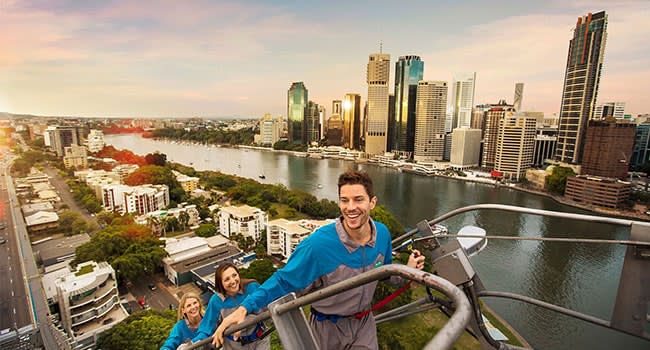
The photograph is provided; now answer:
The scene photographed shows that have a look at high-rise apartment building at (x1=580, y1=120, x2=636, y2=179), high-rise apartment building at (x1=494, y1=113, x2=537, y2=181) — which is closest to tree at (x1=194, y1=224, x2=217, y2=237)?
high-rise apartment building at (x1=494, y1=113, x2=537, y2=181)

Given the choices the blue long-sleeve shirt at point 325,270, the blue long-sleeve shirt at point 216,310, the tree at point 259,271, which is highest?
the blue long-sleeve shirt at point 325,270

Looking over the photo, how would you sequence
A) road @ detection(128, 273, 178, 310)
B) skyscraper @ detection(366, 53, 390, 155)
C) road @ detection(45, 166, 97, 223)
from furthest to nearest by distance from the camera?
skyscraper @ detection(366, 53, 390, 155) < road @ detection(45, 166, 97, 223) < road @ detection(128, 273, 178, 310)

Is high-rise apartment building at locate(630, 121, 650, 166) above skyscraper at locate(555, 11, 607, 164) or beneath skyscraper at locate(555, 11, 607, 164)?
beneath

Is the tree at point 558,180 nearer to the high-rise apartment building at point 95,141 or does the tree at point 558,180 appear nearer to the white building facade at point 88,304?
the white building facade at point 88,304

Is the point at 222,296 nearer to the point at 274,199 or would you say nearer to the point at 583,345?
the point at 583,345

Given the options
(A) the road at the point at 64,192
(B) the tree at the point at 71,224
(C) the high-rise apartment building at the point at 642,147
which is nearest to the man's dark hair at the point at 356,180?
(B) the tree at the point at 71,224

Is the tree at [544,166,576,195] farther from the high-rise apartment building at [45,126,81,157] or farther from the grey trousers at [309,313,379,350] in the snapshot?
the high-rise apartment building at [45,126,81,157]
